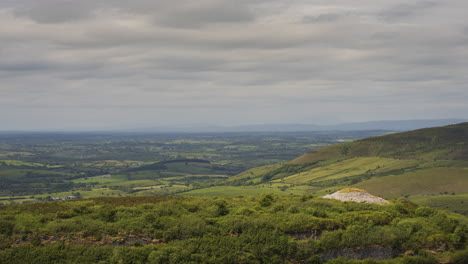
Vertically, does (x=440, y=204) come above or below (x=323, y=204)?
below

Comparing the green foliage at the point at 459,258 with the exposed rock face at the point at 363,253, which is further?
the green foliage at the point at 459,258

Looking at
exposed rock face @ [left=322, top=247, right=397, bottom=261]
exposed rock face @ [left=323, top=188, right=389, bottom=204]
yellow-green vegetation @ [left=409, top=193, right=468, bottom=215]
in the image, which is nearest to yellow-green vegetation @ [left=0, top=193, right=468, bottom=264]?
exposed rock face @ [left=322, top=247, right=397, bottom=261]

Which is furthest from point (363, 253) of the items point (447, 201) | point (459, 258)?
point (447, 201)

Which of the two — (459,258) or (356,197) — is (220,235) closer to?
(459,258)

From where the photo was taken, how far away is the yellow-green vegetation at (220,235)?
36250mm

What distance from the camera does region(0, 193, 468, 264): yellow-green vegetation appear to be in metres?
36.2

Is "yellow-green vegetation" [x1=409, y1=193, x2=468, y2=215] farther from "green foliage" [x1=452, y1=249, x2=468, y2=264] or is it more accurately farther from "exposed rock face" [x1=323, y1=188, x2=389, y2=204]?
"green foliage" [x1=452, y1=249, x2=468, y2=264]

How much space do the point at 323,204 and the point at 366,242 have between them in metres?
12.9

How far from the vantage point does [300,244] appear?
130ft

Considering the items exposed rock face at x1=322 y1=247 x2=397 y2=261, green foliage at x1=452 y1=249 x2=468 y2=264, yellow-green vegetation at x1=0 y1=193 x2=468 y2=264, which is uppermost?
yellow-green vegetation at x1=0 y1=193 x2=468 y2=264

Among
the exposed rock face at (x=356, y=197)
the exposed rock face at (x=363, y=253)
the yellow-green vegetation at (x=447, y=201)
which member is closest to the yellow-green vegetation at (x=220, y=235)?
the exposed rock face at (x=363, y=253)

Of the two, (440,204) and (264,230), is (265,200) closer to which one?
(264,230)

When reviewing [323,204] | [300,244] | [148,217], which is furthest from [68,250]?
[323,204]

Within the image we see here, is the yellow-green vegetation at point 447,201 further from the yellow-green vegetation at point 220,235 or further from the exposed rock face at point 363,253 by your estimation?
the exposed rock face at point 363,253
